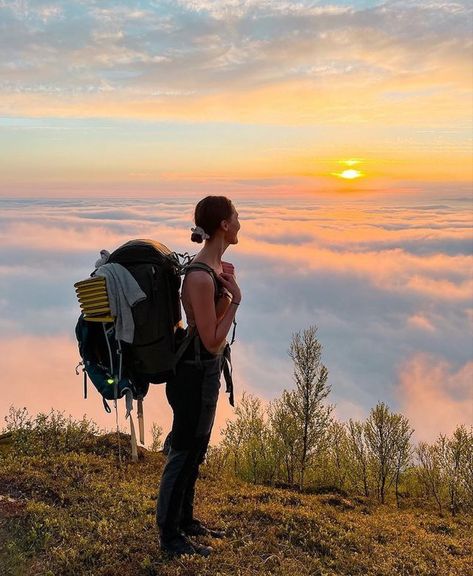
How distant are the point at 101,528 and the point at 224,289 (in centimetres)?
383

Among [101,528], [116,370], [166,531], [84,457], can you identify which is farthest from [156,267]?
[84,457]

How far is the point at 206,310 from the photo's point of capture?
4945mm

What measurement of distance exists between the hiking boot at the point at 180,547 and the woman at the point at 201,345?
0.46 metres

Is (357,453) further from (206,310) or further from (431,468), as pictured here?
(206,310)

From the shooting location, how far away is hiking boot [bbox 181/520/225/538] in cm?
649

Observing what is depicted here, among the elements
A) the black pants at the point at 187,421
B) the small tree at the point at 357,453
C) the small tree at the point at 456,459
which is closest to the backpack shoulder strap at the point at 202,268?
the black pants at the point at 187,421

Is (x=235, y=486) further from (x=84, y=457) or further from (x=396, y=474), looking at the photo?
(x=396, y=474)

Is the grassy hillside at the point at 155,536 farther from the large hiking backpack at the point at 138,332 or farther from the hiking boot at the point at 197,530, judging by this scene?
the large hiking backpack at the point at 138,332

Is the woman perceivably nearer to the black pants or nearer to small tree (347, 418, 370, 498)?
the black pants

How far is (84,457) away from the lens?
34.4 ft

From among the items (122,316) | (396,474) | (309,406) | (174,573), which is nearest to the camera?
(122,316)

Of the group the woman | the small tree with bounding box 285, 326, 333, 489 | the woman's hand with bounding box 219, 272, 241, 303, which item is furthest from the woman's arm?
the small tree with bounding box 285, 326, 333, 489

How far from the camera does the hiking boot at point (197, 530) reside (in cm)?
649

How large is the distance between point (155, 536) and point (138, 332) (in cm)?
297
